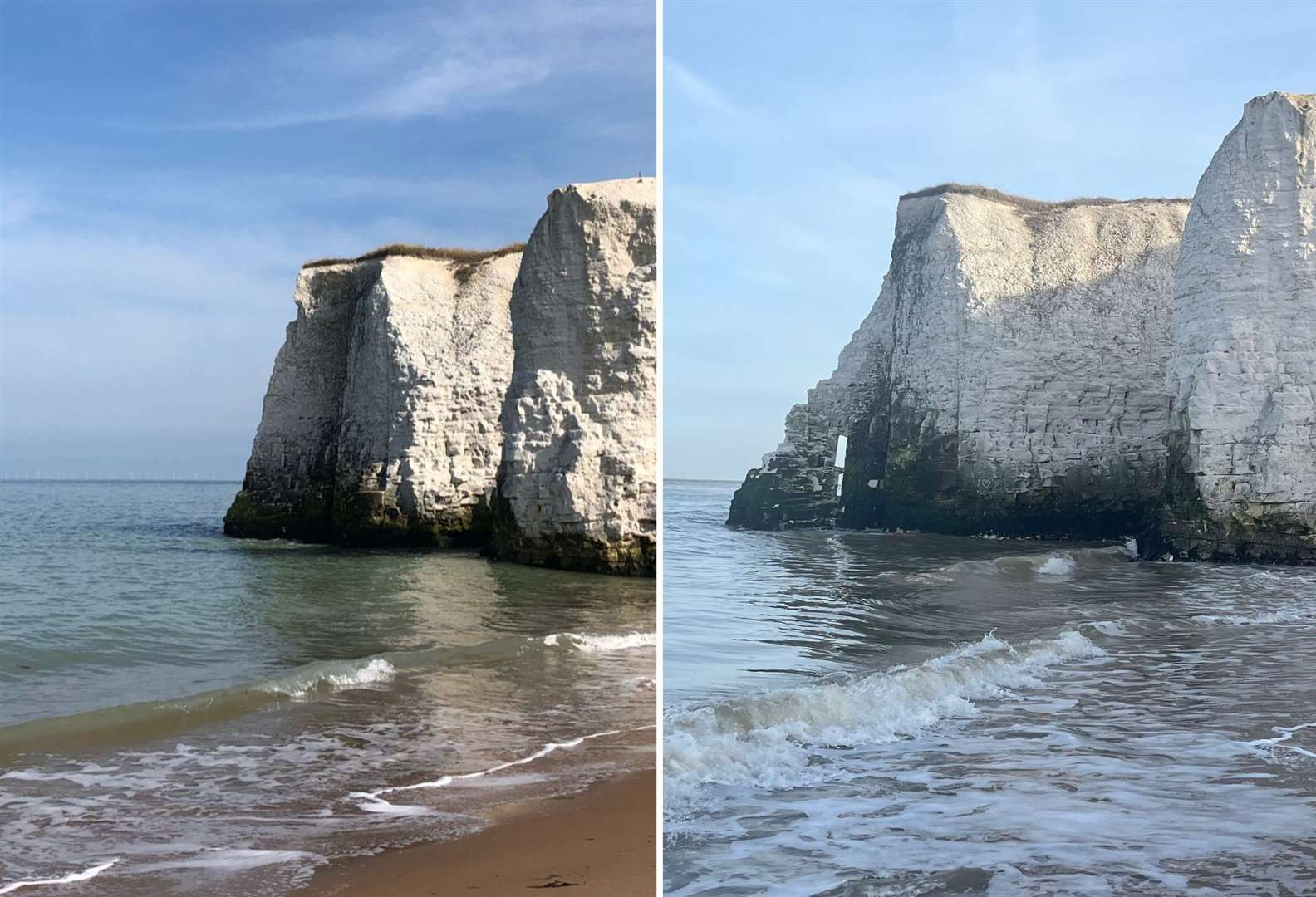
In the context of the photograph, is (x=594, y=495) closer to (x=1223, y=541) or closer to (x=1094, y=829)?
(x=1223, y=541)

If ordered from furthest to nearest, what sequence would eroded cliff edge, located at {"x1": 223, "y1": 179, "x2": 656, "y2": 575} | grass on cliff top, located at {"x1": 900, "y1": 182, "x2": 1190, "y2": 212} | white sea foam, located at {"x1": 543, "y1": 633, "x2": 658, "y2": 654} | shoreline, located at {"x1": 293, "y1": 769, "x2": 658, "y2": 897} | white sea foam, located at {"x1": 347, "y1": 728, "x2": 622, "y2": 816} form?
grass on cliff top, located at {"x1": 900, "y1": 182, "x2": 1190, "y2": 212} → eroded cliff edge, located at {"x1": 223, "y1": 179, "x2": 656, "y2": 575} → white sea foam, located at {"x1": 543, "y1": 633, "x2": 658, "y2": 654} → white sea foam, located at {"x1": 347, "y1": 728, "x2": 622, "y2": 816} → shoreline, located at {"x1": 293, "y1": 769, "x2": 658, "y2": 897}

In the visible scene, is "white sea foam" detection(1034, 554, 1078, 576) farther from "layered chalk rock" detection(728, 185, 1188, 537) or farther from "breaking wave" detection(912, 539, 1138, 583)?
"layered chalk rock" detection(728, 185, 1188, 537)

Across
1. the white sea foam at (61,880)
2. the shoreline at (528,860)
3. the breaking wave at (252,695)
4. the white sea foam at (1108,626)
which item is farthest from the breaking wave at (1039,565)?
the white sea foam at (61,880)

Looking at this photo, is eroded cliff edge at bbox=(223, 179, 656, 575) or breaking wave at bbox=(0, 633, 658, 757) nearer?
breaking wave at bbox=(0, 633, 658, 757)

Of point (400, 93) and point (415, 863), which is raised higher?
point (400, 93)

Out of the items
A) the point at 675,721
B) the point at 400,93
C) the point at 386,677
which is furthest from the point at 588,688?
the point at 400,93

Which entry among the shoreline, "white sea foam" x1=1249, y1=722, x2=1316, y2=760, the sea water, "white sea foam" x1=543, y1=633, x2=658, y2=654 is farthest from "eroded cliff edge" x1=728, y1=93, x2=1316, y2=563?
the shoreline
